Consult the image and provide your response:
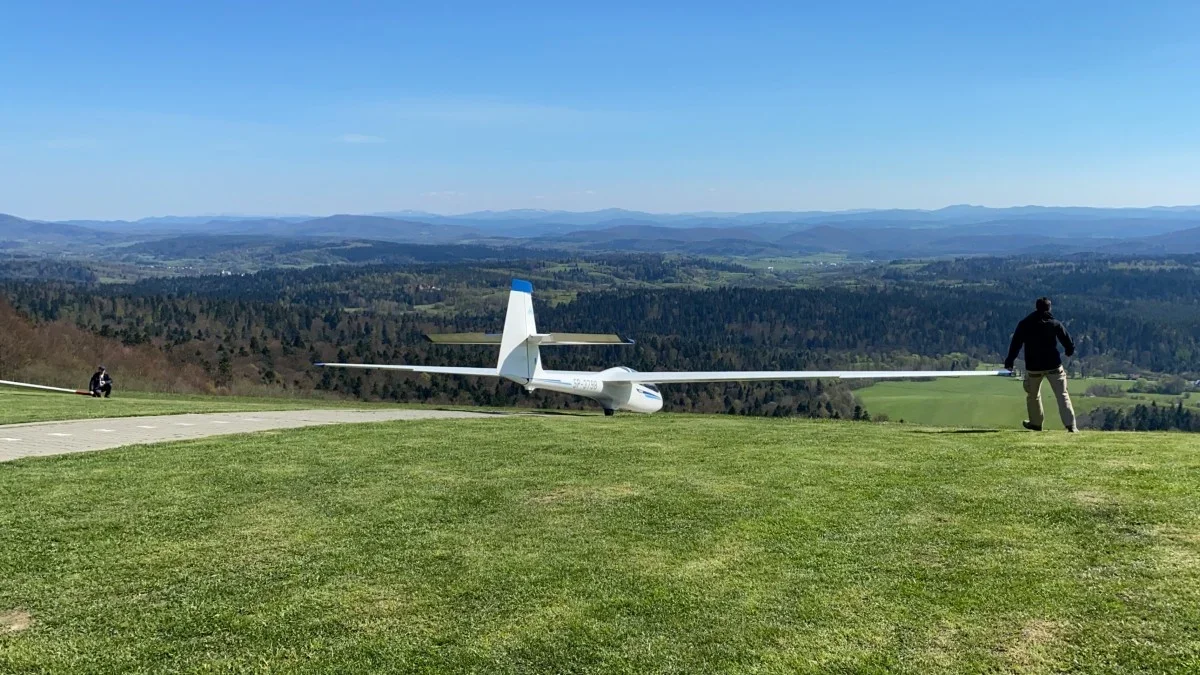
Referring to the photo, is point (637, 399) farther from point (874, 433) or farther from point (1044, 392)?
point (1044, 392)

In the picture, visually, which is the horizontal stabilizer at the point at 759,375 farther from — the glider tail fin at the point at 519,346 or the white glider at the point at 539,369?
the glider tail fin at the point at 519,346

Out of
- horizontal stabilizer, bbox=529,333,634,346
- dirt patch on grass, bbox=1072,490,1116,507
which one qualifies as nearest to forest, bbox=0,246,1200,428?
horizontal stabilizer, bbox=529,333,634,346

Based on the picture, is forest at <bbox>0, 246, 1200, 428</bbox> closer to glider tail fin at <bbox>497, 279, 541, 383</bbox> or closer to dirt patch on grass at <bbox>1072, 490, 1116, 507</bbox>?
glider tail fin at <bbox>497, 279, 541, 383</bbox>

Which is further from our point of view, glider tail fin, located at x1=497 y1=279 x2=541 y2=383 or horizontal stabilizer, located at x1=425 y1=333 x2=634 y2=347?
glider tail fin, located at x1=497 y1=279 x2=541 y2=383

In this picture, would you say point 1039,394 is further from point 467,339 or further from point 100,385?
point 100,385

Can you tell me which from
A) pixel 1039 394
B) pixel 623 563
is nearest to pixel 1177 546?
pixel 623 563

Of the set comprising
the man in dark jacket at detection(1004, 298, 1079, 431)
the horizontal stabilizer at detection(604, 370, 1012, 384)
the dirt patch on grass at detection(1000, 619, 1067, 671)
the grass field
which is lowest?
the grass field

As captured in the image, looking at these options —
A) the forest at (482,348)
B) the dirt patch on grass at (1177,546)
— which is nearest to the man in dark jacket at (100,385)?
the dirt patch on grass at (1177,546)

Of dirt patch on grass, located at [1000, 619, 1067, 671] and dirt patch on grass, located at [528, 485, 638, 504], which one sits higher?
dirt patch on grass, located at [1000, 619, 1067, 671]
